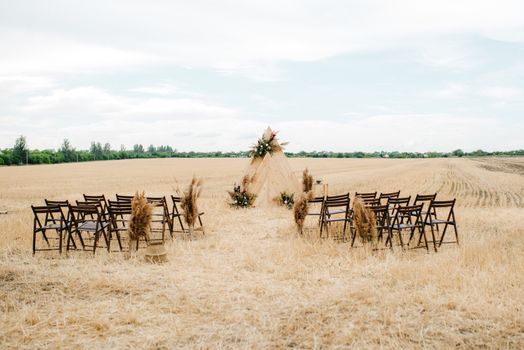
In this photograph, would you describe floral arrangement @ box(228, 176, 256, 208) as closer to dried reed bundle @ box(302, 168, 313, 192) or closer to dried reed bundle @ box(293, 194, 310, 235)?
dried reed bundle @ box(302, 168, 313, 192)

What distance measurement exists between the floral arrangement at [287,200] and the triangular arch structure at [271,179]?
0.17 meters

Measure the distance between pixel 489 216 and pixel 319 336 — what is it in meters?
10.4

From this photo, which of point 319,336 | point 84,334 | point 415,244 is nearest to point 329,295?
point 319,336

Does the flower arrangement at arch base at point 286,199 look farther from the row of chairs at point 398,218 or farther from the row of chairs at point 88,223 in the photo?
the row of chairs at point 88,223

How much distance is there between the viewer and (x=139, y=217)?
25.8 feet

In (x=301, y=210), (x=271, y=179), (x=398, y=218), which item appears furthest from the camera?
(x=271, y=179)

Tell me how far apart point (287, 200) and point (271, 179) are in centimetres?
102

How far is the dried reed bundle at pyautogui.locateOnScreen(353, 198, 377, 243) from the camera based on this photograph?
314 inches

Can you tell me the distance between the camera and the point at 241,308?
17.0ft

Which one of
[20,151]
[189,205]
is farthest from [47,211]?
[20,151]

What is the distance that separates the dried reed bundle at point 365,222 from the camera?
7984 millimetres

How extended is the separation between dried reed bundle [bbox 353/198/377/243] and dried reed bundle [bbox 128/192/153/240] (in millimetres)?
3783

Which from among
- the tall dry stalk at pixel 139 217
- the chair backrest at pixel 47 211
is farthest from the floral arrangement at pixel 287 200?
the chair backrest at pixel 47 211

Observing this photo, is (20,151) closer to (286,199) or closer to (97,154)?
(97,154)
